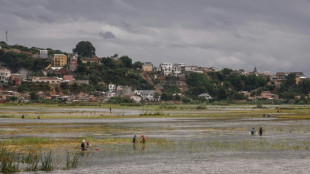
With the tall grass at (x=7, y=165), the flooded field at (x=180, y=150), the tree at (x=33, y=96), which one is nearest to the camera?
the tall grass at (x=7, y=165)

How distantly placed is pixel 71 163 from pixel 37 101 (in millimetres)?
145409

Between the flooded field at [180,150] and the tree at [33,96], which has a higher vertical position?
the tree at [33,96]

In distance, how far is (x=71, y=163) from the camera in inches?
1545

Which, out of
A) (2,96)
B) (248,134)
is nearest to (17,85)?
(2,96)

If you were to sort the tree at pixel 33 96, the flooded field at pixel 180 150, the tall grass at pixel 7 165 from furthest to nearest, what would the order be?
the tree at pixel 33 96 → the flooded field at pixel 180 150 → the tall grass at pixel 7 165

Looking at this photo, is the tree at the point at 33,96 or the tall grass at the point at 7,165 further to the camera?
the tree at the point at 33,96

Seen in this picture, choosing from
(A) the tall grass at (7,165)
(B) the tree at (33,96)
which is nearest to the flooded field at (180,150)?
(A) the tall grass at (7,165)

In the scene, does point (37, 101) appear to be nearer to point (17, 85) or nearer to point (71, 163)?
point (17, 85)

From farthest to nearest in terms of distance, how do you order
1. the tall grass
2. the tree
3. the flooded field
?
1. the tree
2. the flooded field
3. the tall grass

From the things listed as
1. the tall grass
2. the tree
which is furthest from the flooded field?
the tree

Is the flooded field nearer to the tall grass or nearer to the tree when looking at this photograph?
the tall grass

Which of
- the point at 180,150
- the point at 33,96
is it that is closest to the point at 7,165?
the point at 180,150

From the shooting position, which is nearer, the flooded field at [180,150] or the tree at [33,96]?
the flooded field at [180,150]

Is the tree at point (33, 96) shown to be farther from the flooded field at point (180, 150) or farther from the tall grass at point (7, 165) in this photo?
the tall grass at point (7, 165)
